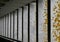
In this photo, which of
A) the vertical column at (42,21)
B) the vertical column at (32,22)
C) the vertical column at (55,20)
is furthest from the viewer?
the vertical column at (32,22)

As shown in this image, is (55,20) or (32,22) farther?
(32,22)

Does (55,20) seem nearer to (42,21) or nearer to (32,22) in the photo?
(42,21)

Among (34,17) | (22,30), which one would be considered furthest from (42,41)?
(22,30)

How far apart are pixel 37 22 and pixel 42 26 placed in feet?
1.63

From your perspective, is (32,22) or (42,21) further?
(32,22)

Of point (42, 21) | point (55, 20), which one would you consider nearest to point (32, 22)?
point (42, 21)

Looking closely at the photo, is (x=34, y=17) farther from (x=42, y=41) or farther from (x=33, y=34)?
(x=42, y=41)

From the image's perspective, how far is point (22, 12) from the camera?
7.24 m

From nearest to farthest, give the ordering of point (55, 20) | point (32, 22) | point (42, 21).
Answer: point (55, 20)
point (42, 21)
point (32, 22)

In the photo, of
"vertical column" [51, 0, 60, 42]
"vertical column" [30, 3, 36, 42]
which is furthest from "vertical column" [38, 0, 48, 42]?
"vertical column" [51, 0, 60, 42]

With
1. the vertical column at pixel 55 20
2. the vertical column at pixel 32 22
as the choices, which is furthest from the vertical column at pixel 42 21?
the vertical column at pixel 55 20

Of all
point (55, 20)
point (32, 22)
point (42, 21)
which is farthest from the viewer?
point (32, 22)

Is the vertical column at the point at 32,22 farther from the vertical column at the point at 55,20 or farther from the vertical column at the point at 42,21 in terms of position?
the vertical column at the point at 55,20

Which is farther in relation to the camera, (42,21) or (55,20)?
(42,21)
